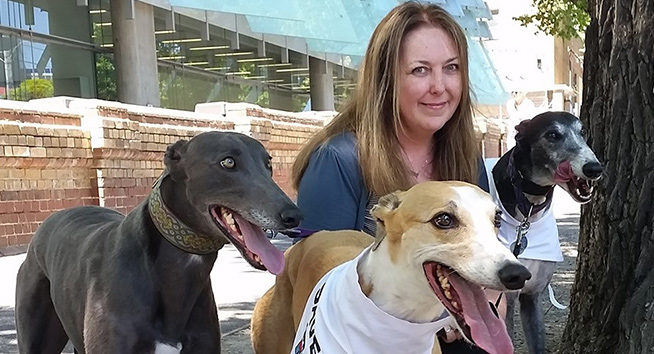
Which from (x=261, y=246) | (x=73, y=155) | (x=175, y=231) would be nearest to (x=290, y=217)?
(x=261, y=246)

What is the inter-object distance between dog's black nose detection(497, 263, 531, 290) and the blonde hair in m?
1.23

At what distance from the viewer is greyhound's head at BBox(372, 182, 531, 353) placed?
2250 mm

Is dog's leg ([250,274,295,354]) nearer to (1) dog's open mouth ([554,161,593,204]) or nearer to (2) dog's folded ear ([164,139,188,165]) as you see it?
(2) dog's folded ear ([164,139,188,165])

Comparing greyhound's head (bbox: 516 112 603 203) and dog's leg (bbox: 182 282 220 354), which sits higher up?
greyhound's head (bbox: 516 112 603 203)

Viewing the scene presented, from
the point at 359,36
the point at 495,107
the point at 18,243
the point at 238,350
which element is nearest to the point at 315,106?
the point at 359,36

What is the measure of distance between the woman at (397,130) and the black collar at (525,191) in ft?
2.17

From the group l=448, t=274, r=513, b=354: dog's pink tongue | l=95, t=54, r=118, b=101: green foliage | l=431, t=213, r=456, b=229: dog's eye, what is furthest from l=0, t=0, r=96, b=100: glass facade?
l=448, t=274, r=513, b=354: dog's pink tongue

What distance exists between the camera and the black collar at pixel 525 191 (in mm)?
4238

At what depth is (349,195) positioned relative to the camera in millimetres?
3520

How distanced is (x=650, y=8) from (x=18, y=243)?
7.76 metres

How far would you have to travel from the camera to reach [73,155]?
9555mm

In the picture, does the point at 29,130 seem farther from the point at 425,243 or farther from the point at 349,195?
the point at 425,243

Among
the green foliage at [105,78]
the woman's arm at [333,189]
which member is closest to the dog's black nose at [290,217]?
the woman's arm at [333,189]

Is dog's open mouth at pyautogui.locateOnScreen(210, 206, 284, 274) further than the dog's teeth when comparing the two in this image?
Yes
